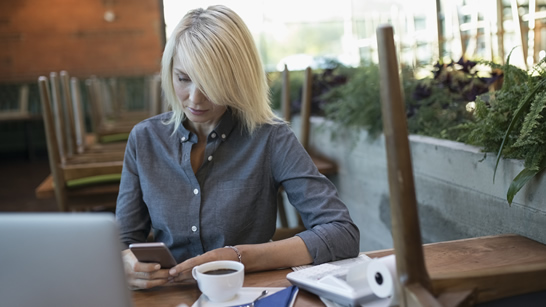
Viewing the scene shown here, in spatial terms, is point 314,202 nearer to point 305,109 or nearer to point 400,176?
point 400,176

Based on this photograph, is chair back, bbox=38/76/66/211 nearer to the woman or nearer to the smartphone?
the woman

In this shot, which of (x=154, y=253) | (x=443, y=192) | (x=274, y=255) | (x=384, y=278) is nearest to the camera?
(x=384, y=278)

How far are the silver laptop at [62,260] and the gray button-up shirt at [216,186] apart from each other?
0.80m

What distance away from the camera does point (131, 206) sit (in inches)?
60.8

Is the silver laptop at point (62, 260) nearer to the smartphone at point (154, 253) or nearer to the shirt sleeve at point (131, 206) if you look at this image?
the smartphone at point (154, 253)

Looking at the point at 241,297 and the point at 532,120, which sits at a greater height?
the point at 532,120

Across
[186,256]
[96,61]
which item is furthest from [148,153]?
[96,61]

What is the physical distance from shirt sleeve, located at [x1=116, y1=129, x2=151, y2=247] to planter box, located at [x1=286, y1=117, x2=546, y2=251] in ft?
3.07

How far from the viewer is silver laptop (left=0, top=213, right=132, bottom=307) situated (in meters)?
0.65

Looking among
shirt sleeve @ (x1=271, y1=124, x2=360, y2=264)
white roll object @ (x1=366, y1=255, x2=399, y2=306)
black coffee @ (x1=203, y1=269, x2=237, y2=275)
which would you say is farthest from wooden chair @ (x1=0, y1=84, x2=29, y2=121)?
white roll object @ (x1=366, y1=255, x2=399, y2=306)

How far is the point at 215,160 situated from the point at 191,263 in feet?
1.29

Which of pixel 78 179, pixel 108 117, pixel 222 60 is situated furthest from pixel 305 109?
pixel 108 117

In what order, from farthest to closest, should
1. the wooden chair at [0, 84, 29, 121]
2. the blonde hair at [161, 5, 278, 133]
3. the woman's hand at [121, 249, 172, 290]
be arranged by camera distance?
the wooden chair at [0, 84, 29, 121], the blonde hair at [161, 5, 278, 133], the woman's hand at [121, 249, 172, 290]

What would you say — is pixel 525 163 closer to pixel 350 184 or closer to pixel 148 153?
pixel 148 153
